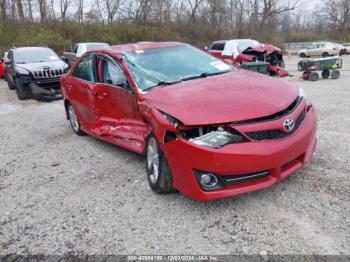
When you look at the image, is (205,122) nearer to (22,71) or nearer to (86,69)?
(86,69)

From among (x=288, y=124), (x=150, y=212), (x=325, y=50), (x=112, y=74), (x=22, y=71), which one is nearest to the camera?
(x=288, y=124)

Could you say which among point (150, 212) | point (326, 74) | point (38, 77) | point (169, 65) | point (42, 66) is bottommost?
point (150, 212)

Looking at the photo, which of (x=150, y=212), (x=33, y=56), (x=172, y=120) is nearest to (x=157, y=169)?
(x=150, y=212)

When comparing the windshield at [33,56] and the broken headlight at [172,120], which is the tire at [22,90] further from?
the broken headlight at [172,120]

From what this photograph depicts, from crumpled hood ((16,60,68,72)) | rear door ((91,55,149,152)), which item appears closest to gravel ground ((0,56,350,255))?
rear door ((91,55,149,152))

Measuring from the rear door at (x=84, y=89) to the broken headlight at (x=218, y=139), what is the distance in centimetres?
261

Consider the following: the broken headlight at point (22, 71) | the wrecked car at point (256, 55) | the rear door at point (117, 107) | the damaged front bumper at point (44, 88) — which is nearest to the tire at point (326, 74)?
the wrecked car at point (256, 55)

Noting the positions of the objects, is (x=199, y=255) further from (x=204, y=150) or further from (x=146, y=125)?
(x=146, y=125)

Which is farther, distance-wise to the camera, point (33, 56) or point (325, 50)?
point (325, 50)

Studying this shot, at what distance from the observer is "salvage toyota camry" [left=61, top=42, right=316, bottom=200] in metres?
2.94

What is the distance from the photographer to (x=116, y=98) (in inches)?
177

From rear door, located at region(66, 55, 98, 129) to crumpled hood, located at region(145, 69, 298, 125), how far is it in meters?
1.79

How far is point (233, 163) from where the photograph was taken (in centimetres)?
288

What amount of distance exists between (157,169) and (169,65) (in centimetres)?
151
